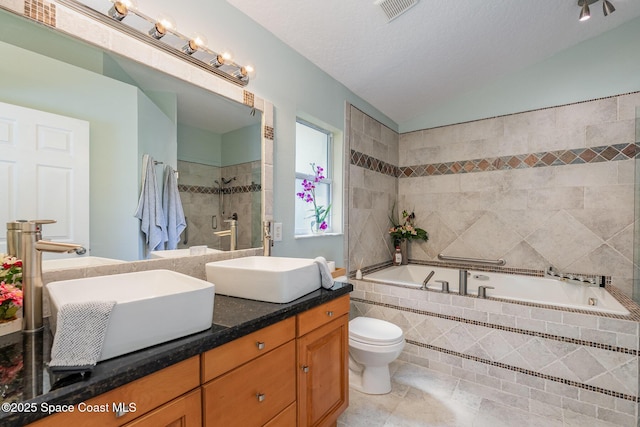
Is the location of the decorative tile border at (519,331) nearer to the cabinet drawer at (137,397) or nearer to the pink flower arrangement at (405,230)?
the pink flower arrangement at (405,230)

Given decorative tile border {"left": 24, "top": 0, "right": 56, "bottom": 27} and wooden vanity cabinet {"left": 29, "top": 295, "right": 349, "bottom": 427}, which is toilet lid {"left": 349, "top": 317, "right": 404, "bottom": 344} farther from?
decorative tile border {"left": 24, "top": 0, "right": 56, "bottom": 27}

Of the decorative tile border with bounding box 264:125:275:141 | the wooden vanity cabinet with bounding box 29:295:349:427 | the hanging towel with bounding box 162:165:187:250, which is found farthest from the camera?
the decorative tile border with bounding box 264:125:275:141

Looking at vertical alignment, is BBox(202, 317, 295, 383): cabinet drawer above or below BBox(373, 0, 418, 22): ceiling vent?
below

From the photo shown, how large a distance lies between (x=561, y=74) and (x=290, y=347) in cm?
351

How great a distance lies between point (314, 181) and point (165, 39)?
4.98ft

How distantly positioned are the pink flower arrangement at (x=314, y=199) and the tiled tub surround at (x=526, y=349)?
813 mm

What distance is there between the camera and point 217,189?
65.9 inches

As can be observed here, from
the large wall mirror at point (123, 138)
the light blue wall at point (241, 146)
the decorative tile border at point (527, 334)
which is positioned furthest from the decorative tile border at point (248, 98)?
the decorative tile border at point (527, 334)

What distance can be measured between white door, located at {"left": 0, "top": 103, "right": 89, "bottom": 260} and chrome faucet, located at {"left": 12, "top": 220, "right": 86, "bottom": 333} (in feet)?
0.33

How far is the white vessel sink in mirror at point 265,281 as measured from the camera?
1260mm

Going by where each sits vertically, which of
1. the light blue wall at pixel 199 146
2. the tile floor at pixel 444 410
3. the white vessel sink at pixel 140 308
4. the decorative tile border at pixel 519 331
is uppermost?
the light blue wall at pixel 199 146

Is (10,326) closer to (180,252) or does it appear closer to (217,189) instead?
(180,252)

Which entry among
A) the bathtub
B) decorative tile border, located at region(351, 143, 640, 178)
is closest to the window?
decorative tile border, located at region(351, 143, 640, 178)

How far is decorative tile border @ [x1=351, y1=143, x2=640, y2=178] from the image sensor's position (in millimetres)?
2653
